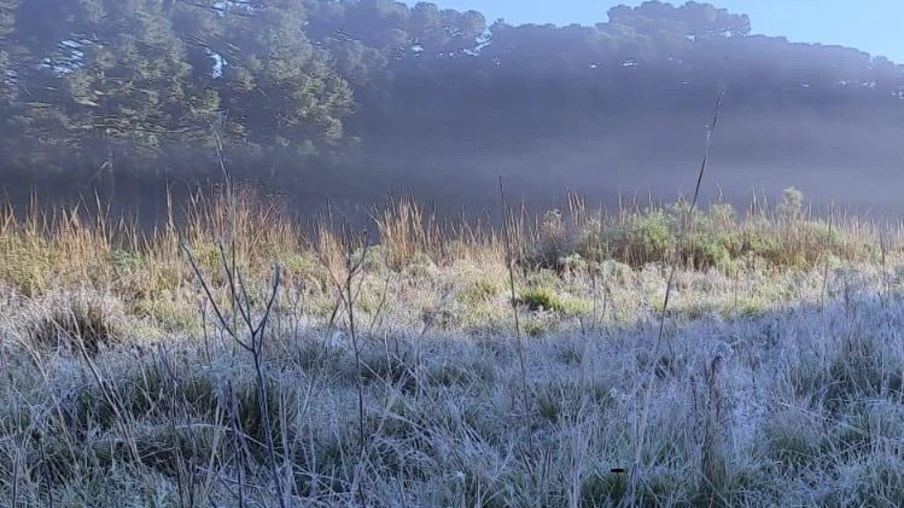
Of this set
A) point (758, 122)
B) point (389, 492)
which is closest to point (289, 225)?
point (389, 492)

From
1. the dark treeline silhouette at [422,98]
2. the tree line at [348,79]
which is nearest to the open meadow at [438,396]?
the tree line at [348,79]

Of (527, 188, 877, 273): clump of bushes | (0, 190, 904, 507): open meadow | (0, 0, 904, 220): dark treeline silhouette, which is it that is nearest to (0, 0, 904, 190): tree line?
(0, 0, 904, 220): dark treeline silhouette

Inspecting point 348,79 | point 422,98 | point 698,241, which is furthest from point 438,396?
point 422,98

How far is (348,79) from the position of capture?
16.0 meters

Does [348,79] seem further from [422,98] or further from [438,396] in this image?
[438,396]

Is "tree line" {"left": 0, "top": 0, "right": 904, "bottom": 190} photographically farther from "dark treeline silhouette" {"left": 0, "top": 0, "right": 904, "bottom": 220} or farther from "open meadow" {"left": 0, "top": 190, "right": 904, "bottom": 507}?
"open meadow" {"left": 0, "top": 190, "right": 904, "bottom": 507}

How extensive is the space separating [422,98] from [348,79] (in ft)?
6.00

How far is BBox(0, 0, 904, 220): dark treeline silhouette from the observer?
10.6 metres

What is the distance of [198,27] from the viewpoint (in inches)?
534

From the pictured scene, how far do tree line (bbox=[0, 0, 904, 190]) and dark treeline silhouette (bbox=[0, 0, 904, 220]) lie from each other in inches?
1.8

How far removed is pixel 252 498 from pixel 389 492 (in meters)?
0.22

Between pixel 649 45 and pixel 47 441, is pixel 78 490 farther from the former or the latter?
pixel 649 45

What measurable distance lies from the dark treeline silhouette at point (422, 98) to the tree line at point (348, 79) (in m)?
0.05

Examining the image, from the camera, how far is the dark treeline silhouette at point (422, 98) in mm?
10633
